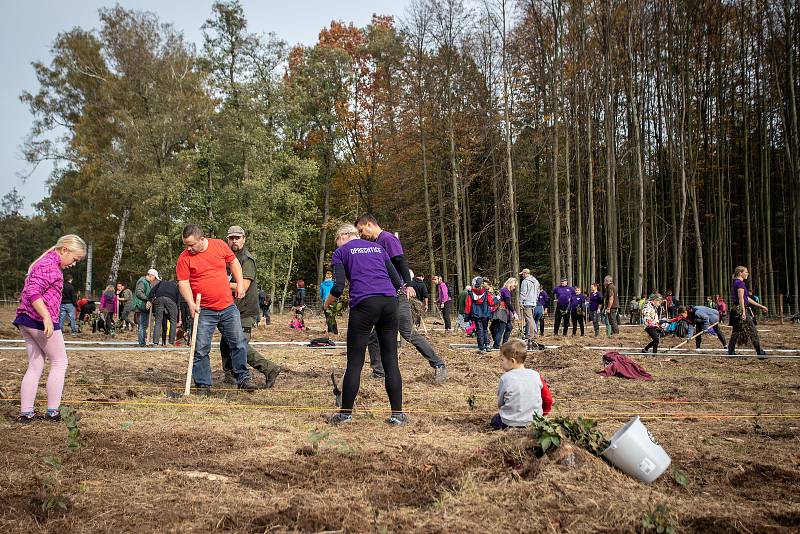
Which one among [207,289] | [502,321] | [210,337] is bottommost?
[502,321]

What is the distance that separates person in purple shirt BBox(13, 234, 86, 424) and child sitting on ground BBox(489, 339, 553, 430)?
4.04 meters

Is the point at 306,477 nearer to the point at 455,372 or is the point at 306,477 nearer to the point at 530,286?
the point at 455,372

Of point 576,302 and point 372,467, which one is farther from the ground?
point 576,302

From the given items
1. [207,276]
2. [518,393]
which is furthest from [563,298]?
[518,393]

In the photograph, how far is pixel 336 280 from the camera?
6.43 meters

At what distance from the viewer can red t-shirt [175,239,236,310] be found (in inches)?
314

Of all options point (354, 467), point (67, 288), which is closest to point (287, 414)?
point (354, 467)

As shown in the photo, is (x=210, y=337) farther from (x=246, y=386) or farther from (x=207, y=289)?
(x=246, y=386)

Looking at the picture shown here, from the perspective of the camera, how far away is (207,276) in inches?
315

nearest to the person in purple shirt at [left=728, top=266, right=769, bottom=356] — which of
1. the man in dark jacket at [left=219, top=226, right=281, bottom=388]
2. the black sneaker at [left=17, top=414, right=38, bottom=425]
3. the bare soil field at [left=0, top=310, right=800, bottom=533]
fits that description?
the bare soil field at [left=0, top=310, right=800, bottom=533]

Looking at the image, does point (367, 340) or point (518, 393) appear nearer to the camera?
point (518, 393)

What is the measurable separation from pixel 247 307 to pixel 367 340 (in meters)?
3.14

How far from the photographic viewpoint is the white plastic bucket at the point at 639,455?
174 inches

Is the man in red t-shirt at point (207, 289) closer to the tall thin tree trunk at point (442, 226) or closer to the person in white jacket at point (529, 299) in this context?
the person in white jacket at point (529, 299)
